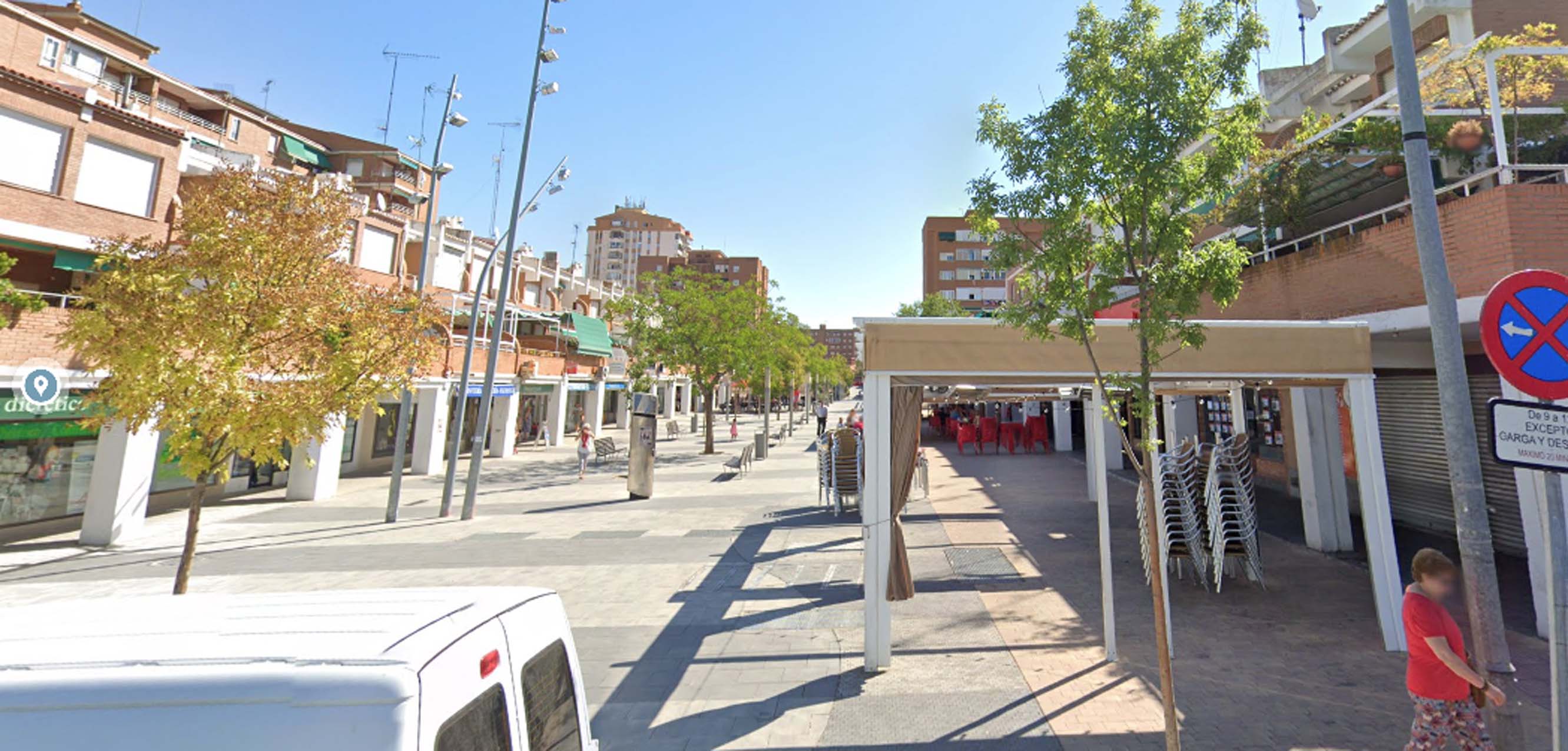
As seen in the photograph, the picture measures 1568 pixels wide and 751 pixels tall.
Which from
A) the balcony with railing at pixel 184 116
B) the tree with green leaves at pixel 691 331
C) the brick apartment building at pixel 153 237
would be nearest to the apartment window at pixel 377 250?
the brick apartment building at pixel 153 237

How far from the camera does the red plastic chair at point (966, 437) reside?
24203 mm

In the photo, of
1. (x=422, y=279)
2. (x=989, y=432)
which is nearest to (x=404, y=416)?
(x=422, y=279)

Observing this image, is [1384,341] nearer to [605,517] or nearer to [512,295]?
[605,517]

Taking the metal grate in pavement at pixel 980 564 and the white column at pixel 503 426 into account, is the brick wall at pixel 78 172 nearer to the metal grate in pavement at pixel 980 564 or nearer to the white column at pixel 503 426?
the white column at pixel 503 426

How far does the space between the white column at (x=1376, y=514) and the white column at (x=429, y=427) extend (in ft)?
69.5

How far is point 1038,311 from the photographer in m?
4.46

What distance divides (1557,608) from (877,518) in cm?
394

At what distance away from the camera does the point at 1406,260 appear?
742 cm

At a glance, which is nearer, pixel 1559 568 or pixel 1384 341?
pixel 1559 568

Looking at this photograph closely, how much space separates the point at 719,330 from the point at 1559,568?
75.6 feet

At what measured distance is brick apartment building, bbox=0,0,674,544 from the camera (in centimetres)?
1053

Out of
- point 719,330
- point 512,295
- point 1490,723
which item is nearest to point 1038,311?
point 1490,723

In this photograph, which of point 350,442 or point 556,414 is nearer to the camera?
point 350,442

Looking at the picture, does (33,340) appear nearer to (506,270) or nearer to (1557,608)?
(506,270)
